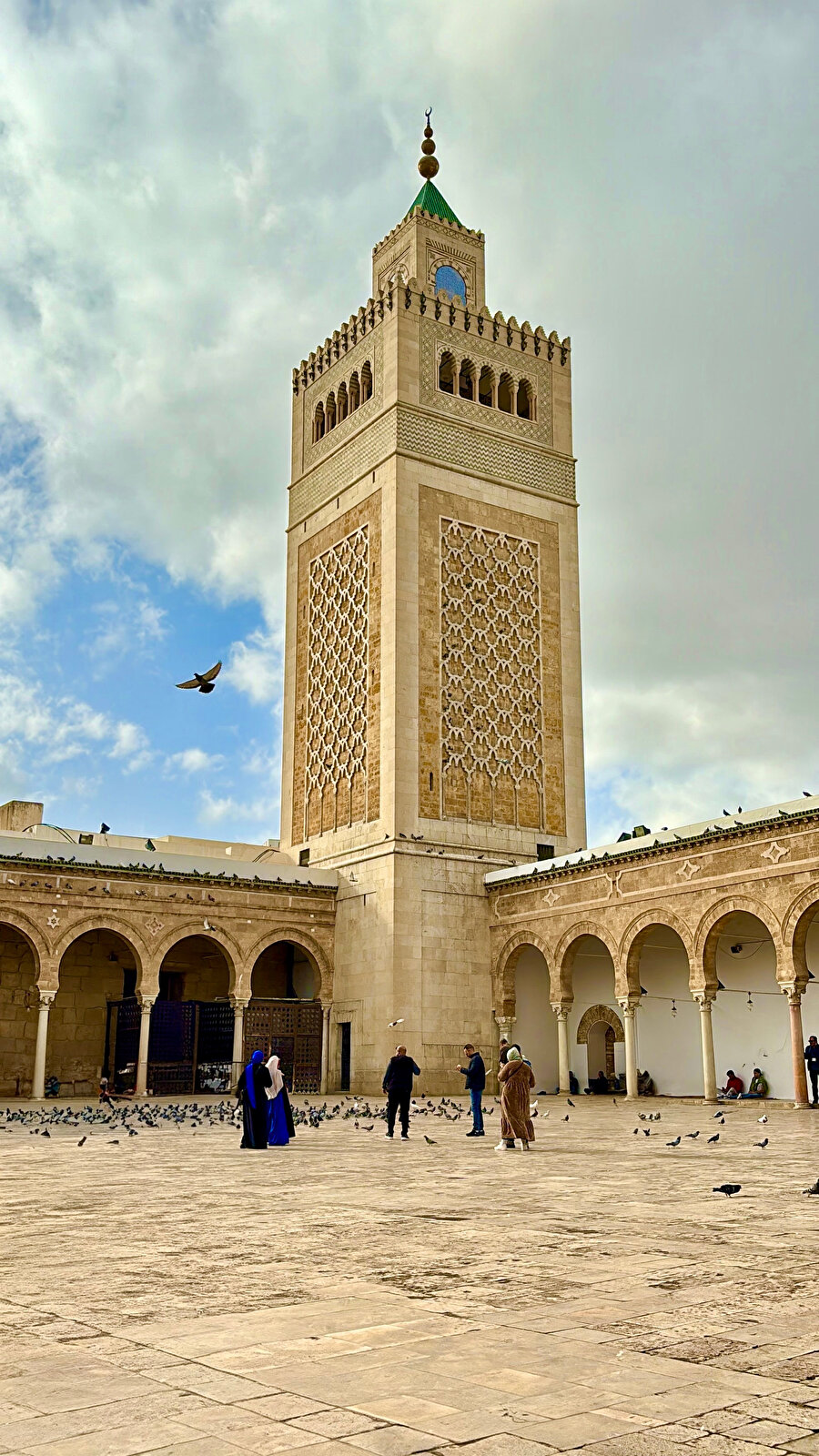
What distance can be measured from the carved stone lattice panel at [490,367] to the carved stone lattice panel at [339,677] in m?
2.71

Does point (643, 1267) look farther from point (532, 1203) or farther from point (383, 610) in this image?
point (383, 610)

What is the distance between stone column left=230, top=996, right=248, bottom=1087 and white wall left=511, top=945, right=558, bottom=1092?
529cm

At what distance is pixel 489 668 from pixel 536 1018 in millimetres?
7114

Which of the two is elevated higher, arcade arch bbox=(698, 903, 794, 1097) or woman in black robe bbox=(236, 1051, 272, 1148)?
arcade arch bbox=(698, 903, 794, 1097)

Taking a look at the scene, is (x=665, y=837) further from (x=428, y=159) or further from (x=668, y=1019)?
(x=428, y=159)

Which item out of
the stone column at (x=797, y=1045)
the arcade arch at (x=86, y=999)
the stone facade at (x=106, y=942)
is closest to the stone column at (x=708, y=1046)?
the stone column at (x=797, y=1045)

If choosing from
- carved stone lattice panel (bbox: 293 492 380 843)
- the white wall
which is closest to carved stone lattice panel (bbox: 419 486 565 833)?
carved stone lattice panel (bbox: 293 492 380 843)

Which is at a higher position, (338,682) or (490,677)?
(338,682)

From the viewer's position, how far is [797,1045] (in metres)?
17.2

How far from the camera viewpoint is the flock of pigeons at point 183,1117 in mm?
13844

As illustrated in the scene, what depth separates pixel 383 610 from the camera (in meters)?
24.7

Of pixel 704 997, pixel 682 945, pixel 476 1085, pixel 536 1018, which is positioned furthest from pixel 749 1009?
pixel 476 1085

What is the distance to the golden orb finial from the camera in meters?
29.8

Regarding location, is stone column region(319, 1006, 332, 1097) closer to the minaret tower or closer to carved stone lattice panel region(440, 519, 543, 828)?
the minaret tower
